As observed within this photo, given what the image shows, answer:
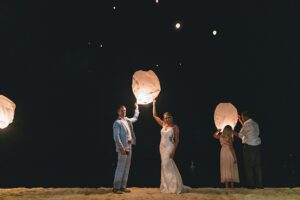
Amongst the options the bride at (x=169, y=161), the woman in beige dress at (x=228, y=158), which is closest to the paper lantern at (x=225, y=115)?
the woman in beige dress at (x=228, y=158)

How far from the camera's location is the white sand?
927 centimetres

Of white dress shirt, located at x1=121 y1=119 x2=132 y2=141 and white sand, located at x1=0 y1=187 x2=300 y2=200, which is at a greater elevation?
white dress shirt, located at x1=121 y1=119 x2=132 y2=141

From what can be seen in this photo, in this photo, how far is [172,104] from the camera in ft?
89.8

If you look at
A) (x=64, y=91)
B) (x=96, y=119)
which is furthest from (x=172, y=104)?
(x=64, y=91)

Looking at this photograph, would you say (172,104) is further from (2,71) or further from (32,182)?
(32,182)

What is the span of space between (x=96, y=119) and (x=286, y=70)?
11589mm

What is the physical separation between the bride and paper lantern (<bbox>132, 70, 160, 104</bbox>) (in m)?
0.70

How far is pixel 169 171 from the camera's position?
10.5 meters

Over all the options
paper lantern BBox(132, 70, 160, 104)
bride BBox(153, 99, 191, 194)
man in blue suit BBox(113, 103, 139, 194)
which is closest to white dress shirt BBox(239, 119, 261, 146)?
bride BBox(153, 99, 191, 194)

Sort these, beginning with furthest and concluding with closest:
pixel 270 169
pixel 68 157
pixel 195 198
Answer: pixel 68 157, pixel 270 169, pixel 195 198

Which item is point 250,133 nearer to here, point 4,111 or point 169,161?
point 169,161

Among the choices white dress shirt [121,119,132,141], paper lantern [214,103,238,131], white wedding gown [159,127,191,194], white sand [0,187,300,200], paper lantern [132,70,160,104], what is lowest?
white sand [0,187,300,200]

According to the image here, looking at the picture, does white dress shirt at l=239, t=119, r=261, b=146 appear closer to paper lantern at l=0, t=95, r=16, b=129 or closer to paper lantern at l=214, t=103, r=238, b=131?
paper lantern at l=214, t=103, r=238, b=131

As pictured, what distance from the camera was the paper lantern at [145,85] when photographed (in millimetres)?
10664
